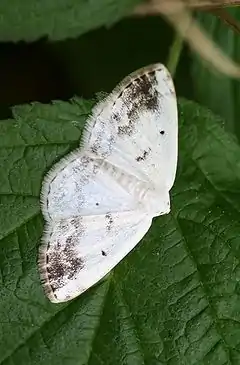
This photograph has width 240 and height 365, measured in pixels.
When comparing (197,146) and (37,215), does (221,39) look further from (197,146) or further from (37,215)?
(37,215)

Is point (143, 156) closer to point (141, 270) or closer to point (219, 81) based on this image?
point (141, 270)

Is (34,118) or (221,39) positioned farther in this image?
(221,39)

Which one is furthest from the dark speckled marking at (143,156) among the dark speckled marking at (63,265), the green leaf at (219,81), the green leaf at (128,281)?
the green leaf at (219,81)

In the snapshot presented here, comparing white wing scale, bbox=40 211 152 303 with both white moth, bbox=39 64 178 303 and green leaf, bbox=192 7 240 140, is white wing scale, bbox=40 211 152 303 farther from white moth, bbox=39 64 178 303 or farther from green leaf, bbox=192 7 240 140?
green leaf, bbox=192 7 240 140

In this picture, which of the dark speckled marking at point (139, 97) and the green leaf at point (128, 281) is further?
the dark speckled marking at point (139, 97)

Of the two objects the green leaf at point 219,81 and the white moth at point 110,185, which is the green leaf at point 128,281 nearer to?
the white moth at point 110,185

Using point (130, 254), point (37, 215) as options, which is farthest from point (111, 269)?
point (37, 215)
